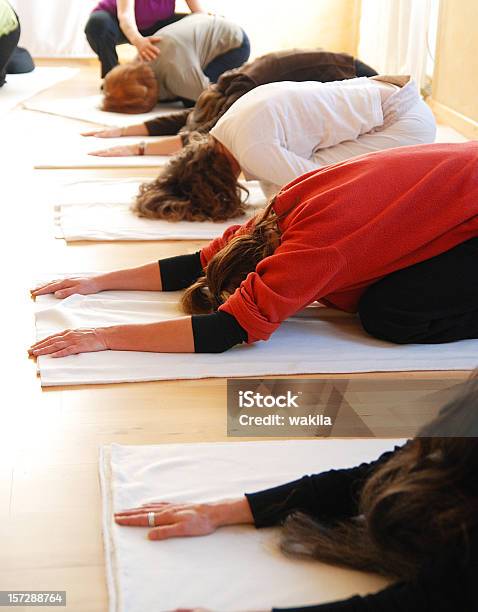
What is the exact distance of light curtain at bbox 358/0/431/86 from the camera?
4633 mm

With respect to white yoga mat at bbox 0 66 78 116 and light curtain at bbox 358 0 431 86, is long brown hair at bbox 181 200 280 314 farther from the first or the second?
white yoga mat at bbox 0 66 78 116

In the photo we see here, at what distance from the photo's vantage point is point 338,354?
2.02 metres

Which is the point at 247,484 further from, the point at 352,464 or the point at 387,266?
the point at 387,266

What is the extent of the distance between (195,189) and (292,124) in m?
0.37

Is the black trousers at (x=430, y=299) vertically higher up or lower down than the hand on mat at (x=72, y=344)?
higher up

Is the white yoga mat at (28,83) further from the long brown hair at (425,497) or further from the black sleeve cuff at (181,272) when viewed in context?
the long brown hair at (425,497)

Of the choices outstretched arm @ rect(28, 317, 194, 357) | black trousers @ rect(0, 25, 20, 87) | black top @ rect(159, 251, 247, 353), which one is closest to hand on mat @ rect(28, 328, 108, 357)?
outstretched arm @ rect(28, 317, 194, 357)

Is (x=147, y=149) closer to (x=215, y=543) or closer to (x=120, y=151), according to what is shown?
(x=120, y=151)

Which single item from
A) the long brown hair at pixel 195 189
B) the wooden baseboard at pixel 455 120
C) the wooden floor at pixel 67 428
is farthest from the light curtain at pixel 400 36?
the wooden floor at pixel 67 428

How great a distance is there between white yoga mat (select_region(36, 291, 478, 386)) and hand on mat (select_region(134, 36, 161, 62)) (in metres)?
2.77

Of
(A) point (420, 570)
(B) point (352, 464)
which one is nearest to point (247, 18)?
(B) point (352, 464)

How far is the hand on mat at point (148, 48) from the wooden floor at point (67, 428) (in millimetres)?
2186

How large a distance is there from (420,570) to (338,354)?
3.06ft

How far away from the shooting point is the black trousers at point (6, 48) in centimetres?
530
